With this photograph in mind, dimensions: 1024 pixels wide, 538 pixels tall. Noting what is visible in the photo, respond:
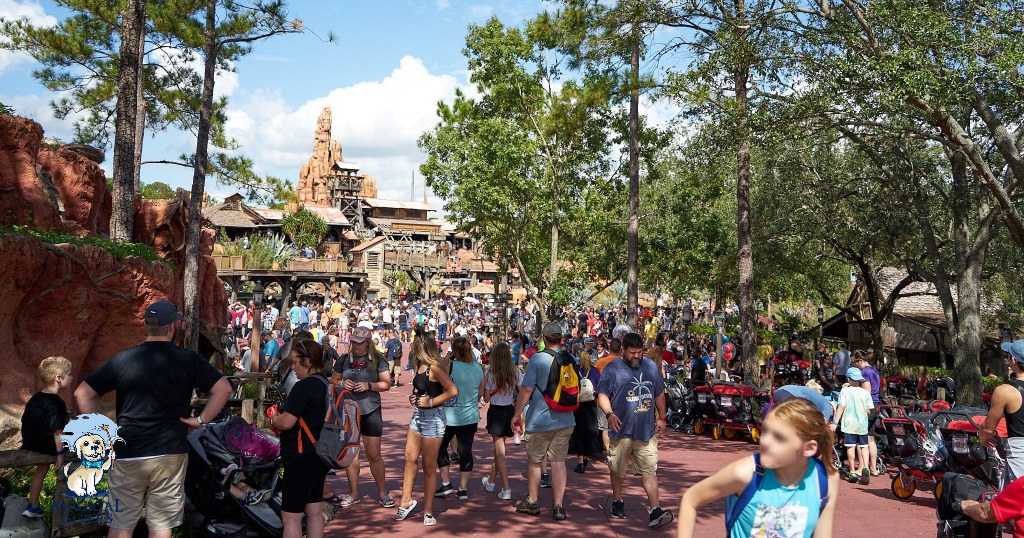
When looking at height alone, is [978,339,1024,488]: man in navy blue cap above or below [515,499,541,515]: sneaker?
above

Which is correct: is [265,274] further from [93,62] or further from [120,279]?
[120,279]

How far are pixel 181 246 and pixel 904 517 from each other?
1155cm

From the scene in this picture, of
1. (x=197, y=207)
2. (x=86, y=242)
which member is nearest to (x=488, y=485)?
(x=86, y=242)

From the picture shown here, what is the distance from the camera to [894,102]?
427 inches

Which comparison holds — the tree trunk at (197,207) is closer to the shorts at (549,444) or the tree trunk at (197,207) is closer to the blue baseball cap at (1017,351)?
the shorts at (549,444)

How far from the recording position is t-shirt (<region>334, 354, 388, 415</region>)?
689cm

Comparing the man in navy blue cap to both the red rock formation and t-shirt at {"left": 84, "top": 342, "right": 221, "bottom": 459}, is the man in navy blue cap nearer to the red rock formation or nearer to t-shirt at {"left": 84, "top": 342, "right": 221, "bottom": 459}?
t-shirt at {"left": 84, "top": 342, "right": 221, "bottom": 459}

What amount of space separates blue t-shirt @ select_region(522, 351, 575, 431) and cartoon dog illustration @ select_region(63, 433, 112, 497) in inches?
127

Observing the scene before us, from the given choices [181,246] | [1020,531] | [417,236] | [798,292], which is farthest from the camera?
[417,236]

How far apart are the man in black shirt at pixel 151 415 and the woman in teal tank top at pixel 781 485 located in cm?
272

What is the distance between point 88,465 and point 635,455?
3.97 meters

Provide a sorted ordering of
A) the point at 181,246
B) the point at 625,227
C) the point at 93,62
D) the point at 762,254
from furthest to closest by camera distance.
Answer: the point at 625,227 < the point at 762,254 < the point at 93,62 < the point at 181,246

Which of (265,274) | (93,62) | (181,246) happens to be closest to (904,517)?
(181,246)

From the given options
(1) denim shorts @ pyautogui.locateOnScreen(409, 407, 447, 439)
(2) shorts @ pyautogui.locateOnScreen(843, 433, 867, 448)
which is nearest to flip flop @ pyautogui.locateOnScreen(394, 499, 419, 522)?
(1) denim shorts @ pyautogui.locateOnScreen(409, 407, 447, 439)
